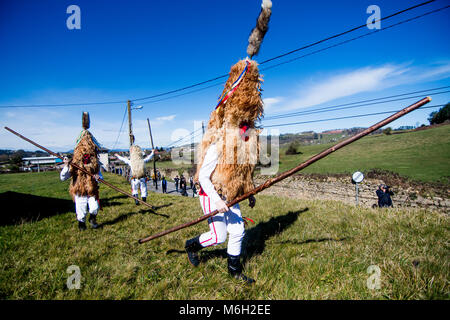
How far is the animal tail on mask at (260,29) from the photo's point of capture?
2.27m

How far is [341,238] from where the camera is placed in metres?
3.34

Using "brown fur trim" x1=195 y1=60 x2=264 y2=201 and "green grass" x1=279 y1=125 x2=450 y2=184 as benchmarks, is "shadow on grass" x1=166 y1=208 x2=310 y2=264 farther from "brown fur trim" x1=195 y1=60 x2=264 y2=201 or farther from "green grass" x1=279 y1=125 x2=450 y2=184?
"green grass" x1=279 y1=125 x2=450 y2=184

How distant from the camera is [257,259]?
2809 mm

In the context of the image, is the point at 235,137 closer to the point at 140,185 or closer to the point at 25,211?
the point at 25,211

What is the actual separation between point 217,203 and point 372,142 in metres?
70.7

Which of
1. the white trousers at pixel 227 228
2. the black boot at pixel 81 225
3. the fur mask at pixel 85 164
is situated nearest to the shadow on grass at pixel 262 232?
the white trousers at pixel 227 228

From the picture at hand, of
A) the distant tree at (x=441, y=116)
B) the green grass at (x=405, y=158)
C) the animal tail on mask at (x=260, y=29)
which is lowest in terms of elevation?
the green grass at (x=405, y=158)

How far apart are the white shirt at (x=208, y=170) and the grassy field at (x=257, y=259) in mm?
1152

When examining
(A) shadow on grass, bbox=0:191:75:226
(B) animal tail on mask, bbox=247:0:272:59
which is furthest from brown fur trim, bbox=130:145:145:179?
(B) animal tail on mask, bbox=247:0:272:59

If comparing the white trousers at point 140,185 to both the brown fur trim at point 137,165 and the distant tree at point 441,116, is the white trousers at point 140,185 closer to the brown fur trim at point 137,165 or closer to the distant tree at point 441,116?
the brown fur trim at point 137,165

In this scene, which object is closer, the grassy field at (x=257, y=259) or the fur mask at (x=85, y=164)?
the grassy field at (x=257, y=259)
